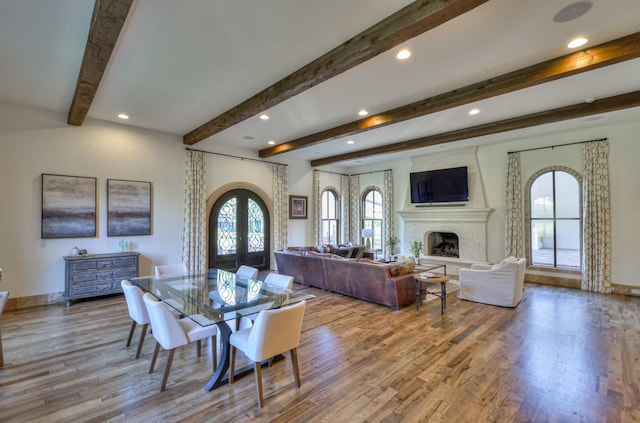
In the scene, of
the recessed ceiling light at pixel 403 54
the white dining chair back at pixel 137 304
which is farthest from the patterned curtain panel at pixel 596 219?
the white dining chair back at pixel 137 304

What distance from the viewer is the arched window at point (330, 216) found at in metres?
10.2

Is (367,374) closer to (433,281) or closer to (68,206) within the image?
(433,281)

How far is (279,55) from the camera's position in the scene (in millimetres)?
3293

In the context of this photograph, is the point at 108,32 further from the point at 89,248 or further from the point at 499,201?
the point at 499,201

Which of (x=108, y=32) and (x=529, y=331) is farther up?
(x=108, y=32)

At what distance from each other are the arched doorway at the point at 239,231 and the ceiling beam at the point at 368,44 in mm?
3554

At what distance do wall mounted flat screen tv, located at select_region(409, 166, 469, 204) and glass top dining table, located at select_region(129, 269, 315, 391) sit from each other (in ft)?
20.5

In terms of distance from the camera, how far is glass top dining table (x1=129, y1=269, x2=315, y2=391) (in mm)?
2549

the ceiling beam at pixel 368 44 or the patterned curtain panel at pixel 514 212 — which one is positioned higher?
the ceiling beam at pixel 368 44

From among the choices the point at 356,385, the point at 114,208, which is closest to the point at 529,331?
the point at 356,385

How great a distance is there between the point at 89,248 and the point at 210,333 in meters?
4.20

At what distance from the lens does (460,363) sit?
121 inches

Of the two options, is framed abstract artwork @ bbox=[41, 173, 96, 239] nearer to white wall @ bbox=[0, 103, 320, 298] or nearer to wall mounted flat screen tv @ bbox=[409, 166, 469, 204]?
white wall @ bbox=[0, 103, 320, 298]

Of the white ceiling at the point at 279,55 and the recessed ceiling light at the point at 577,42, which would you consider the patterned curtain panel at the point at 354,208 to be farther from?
the recessed ceiling light at the point at 577,42
